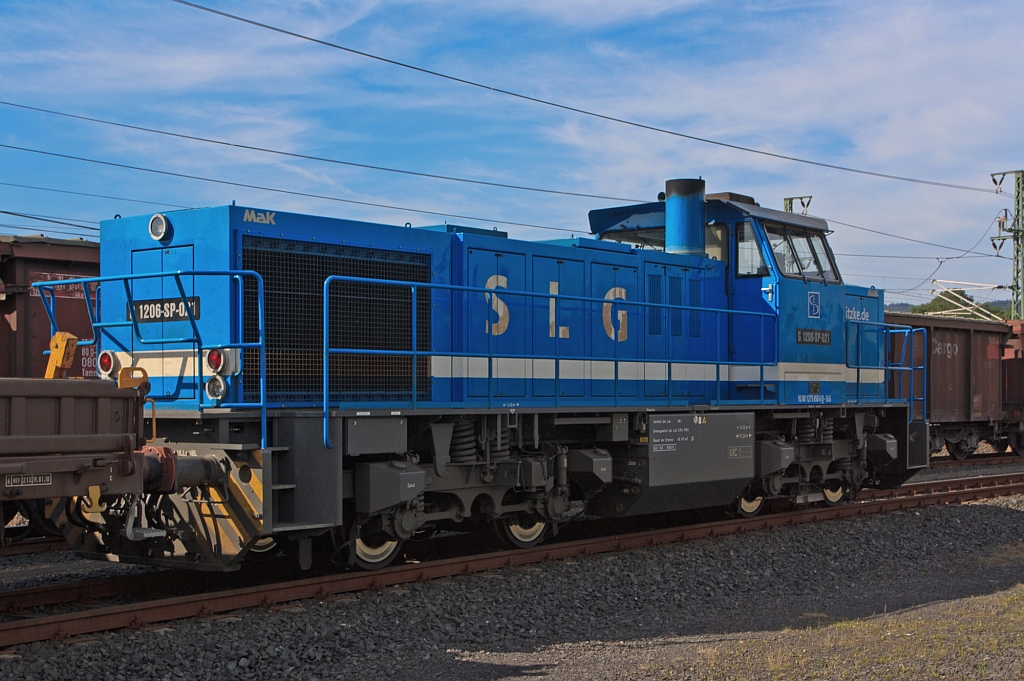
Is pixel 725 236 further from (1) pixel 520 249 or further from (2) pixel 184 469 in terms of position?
(2) pixel 184 469

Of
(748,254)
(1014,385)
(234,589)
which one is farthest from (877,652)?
(1014,385)

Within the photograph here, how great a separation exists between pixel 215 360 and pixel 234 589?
172 centimetres

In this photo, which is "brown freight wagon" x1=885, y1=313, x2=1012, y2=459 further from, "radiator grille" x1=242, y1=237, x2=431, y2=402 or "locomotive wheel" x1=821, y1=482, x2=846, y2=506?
"radiator grille" x1=242, y1=237, x2=431, y2=402

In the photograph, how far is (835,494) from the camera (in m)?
12.7

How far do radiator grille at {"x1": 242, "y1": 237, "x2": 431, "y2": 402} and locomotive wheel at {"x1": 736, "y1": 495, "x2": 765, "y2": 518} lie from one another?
481 centimetres

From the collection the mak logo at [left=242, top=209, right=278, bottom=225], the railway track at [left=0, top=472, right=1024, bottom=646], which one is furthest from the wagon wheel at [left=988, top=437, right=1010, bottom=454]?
the mak logo at [left=242, top=209, right=278, bottom=225]

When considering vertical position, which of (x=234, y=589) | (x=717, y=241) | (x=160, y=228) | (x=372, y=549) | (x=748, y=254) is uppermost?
(x=717, y=241)

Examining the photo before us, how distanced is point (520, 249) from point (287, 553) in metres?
3.64

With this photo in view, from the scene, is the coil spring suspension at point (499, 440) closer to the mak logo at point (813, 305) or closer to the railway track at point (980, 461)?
the mak logo at point (813, 305)

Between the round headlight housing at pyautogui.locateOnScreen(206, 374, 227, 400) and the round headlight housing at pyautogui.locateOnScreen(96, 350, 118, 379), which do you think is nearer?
the round headlight housing at pyautogui.locateOnScreen(206, 374, 227, 400)

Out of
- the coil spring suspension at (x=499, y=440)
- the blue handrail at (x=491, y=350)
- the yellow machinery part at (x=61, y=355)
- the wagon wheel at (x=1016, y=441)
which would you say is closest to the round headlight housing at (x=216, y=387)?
the blue handrail at (x=491, y=350)

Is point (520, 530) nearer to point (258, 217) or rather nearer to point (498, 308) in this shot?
point (498, 308)

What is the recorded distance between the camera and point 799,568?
9062mm

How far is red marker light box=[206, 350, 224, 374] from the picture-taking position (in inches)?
284
